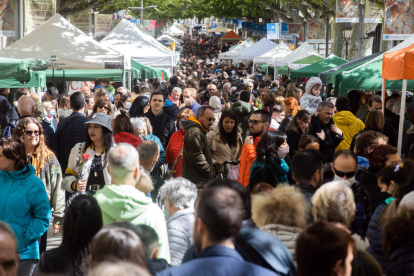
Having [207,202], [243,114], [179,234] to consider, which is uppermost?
[207,202]

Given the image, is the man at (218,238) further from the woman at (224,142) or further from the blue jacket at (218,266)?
the woman at (224,142)

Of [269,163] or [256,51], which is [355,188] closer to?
[269,163]

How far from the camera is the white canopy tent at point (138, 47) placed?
1861 cm

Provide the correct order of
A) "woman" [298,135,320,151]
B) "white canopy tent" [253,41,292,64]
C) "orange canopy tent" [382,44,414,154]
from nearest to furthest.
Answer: "woman" [298,135,320,151] → "orange canopy tent" [382,44,414,154] → "white canopy tent" [253,41,292,64]

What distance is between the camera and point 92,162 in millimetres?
5504

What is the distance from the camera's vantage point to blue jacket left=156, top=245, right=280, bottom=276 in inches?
94.9

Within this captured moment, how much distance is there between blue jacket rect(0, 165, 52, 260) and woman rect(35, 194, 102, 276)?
1.31 meters

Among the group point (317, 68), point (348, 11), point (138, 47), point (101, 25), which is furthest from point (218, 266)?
point (101, 25)

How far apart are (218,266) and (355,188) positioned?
108 inches

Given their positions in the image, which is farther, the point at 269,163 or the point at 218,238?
the point at 269,163

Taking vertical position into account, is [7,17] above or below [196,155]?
A: above

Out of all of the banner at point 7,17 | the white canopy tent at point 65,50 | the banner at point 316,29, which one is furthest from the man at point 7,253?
the banner at point 316,29

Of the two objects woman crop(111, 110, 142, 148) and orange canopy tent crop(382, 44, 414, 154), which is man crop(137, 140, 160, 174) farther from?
orange canopy tent crop(382, 44, 414, 154)

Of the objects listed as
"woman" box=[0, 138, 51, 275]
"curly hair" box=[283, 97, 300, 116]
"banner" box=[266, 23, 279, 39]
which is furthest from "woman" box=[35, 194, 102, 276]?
"banner" box=[266, 23, 279, 39]
